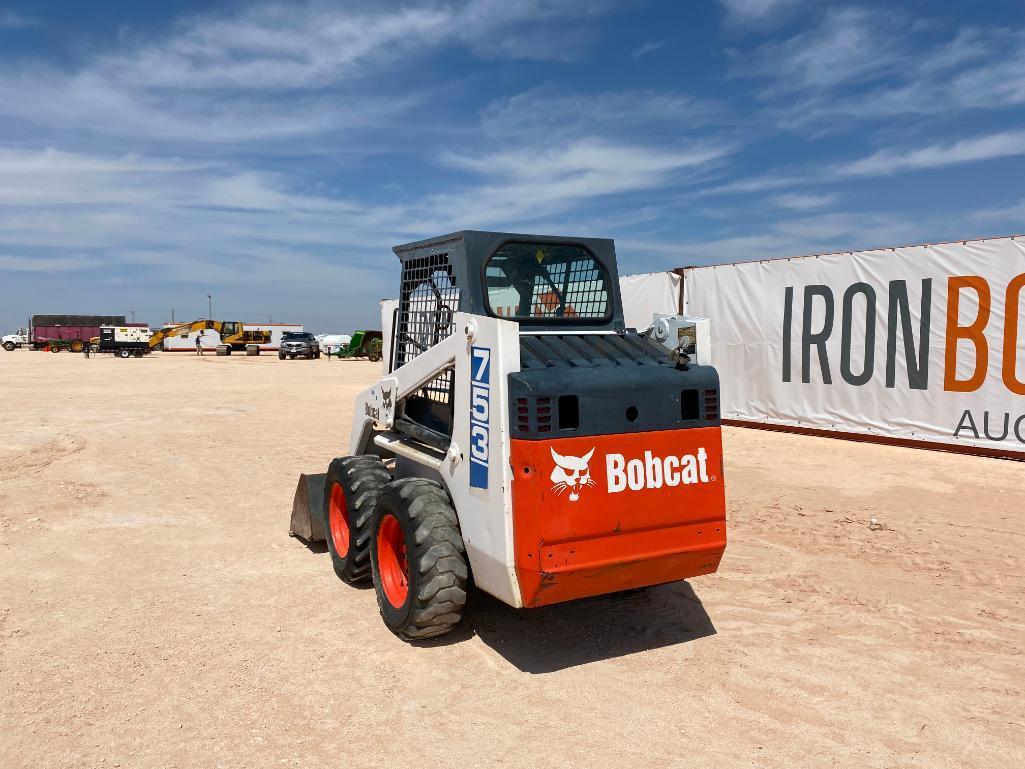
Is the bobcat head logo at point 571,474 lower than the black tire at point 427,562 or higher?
higher

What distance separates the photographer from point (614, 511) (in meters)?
4.02

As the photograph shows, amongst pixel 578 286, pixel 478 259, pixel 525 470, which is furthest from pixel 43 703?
pixel 578 286

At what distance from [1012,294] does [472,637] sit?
10.1 meters

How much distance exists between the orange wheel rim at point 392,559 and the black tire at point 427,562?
0.41 ft

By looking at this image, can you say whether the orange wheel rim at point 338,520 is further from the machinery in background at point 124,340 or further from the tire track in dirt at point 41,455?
the machinery in background at point 124,340

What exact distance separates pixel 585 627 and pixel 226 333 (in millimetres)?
54684

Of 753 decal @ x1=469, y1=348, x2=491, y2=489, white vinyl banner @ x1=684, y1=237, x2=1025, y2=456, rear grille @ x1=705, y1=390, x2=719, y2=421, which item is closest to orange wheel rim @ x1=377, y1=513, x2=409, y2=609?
753 decal @ x1=469, y1=348, x2=491, y2=489

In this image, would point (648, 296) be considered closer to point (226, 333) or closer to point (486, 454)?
point (486, 454)

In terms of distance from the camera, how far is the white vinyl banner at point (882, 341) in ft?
36.1

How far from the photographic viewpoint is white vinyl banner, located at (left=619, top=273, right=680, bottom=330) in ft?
53.4

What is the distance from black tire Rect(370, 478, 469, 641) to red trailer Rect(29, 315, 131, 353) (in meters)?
60.0

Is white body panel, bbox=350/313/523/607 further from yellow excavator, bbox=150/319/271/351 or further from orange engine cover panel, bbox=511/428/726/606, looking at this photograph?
yellow excavator, bbox=150/319/271/351

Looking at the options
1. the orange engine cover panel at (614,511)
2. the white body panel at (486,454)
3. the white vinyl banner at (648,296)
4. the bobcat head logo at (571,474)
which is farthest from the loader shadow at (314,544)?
the white vinyl banner at (648,296)

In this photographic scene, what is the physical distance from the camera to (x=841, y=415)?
1305 cm
